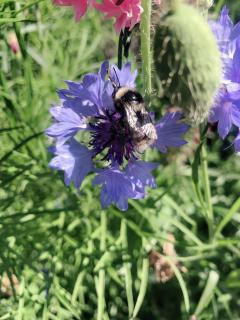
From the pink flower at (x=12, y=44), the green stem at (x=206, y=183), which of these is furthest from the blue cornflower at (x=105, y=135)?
the pink flower at (x=12, y=44)

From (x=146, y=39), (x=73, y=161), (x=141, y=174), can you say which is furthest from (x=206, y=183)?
(x=146, y=39)

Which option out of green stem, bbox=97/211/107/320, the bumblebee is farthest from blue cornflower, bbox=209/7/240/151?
green stem, bbox=97/211/107/320

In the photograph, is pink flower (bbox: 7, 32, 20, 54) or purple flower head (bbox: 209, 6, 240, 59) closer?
purple flower head (bbox: 209, 6, 240, 59)

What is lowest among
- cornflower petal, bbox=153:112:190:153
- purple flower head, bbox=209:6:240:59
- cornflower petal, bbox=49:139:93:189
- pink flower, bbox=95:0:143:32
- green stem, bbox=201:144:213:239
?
green stem, bbox=201:144:213:239

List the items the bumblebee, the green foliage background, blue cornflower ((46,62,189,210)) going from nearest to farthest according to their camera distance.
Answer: the bumblebee < blue cornflower ((46,62,189,210)) < the green foliage background

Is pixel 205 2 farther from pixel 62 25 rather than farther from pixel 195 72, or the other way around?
pixel 62 25

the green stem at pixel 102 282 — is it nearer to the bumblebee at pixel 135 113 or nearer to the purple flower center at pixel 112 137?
the purple flower center at pixel 112 137

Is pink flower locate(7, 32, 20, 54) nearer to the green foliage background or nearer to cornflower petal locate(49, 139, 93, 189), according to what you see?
the green foliage background
